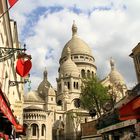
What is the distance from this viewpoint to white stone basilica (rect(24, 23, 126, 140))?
71000 mm

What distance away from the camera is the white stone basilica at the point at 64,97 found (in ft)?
233

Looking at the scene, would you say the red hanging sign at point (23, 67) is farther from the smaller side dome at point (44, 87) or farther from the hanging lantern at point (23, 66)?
the smaller side dome at point (44, 87)

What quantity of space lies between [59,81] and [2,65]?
7180 cm

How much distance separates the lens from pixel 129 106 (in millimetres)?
9031

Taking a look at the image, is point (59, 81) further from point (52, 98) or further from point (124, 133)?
point (124, 133)

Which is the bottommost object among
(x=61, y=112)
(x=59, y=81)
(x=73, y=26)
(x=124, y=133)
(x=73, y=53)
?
(x=124, y=133)

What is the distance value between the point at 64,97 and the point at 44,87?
8.73 meters

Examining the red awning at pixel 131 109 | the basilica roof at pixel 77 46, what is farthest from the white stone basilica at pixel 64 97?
the red awning at pixel 131 109

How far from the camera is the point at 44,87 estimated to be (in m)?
89.1

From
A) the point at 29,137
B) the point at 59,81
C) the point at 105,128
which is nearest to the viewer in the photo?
the point at 105,128

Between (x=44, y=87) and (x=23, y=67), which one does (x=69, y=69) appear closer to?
(x=44, y=87)

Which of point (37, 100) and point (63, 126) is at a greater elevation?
point (37, 100)

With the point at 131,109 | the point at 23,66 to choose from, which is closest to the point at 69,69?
the point at 23,66

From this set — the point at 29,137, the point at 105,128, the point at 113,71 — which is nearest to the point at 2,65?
the point at 105,128
